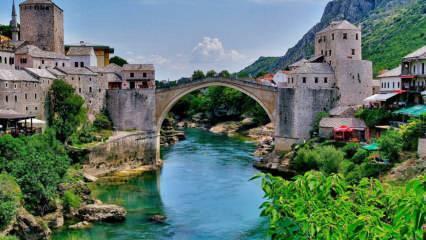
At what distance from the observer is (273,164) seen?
46.5 m

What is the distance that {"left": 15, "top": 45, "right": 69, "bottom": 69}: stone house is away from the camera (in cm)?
4834

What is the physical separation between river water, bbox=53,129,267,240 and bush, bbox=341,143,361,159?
666 centimetres

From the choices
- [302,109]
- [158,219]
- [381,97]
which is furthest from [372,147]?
[158,219]

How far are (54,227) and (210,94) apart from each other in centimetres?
6156

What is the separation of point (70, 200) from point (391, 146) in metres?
19.3

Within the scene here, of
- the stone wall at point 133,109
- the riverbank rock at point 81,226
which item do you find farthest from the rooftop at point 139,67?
the riverbank rock at point 81,226

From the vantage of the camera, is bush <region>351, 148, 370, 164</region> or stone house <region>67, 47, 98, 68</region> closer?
bush <region>351, 148, 370, 164</region>

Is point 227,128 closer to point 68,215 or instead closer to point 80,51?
point 80,51

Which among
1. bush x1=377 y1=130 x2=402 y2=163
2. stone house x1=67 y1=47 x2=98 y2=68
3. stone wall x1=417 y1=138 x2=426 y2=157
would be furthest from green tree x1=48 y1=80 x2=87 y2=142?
stone wall x1=417 y1=138 x2=426 y2=157

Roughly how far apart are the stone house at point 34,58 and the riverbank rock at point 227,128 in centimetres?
3084

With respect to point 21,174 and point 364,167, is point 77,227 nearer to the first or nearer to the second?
point 21,174

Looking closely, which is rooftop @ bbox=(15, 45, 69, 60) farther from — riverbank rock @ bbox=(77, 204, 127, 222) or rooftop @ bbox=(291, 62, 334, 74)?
rooftop @ bbox=(291, 62, 334, 74)

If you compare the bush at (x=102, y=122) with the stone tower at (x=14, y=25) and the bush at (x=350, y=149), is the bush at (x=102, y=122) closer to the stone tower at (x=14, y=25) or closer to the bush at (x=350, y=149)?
the stone tower at (x=14, y=25)

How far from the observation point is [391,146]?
34531 mm
